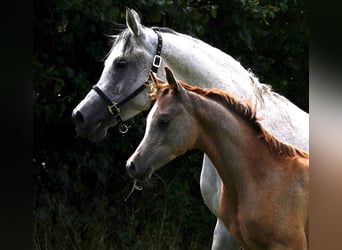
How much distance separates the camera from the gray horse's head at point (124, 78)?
3646 millimetres

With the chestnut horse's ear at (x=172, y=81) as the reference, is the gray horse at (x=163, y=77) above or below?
below

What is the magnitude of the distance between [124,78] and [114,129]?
189 centimetres

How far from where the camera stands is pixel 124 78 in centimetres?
368

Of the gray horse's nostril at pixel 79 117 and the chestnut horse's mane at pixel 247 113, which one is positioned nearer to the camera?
the chestnut horse's mane at pixel 247 113

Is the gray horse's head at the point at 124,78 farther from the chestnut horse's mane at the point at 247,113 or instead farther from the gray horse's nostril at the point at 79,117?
the chestnut horse's mane at the point at 247,113

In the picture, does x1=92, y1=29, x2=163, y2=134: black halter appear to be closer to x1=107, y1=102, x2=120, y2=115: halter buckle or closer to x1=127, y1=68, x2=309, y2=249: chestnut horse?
x1=107, y1=102, x2=120, y2=115: halter buckle

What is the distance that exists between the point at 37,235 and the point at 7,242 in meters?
3.75

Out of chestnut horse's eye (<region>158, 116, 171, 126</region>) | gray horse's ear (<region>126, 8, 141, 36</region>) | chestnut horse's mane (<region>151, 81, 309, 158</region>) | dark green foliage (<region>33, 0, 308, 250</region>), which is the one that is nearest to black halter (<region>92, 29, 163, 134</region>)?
gray horse's ear (<region>126, 8, 141, 36</region>)

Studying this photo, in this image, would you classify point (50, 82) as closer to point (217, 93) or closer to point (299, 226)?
point (217, 93)

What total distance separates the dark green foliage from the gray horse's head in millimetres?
1095

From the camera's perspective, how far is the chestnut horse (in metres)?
3.00

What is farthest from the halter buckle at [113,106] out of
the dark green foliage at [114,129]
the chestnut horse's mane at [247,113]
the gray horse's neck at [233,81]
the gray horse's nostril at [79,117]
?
the dark green foliage at [114,129]

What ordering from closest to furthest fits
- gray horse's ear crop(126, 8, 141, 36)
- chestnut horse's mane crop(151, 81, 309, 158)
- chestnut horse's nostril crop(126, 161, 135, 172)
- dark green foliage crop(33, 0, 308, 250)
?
chestnut horse's nostril crop(126, 161, 135, 172) < chestnut horse's mane crop(151, 81, 309, 158) < gray horse's ear crop(126, 8, 141, 36) < dark green foliage crop(33, 0, 308, 250)

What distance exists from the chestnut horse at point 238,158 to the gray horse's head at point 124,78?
1.81ft
